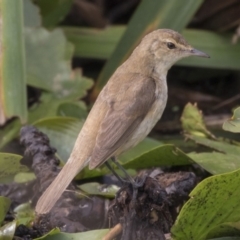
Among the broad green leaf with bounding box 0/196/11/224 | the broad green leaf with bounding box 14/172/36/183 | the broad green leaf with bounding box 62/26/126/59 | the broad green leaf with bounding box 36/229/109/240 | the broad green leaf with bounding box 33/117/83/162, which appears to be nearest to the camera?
the broad green leaf with bounding box 36/229/109/240

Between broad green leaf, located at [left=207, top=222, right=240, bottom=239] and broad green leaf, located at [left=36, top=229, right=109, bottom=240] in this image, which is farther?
broad green leaf, located at [left=207, top=222, right=240, bottom=239]

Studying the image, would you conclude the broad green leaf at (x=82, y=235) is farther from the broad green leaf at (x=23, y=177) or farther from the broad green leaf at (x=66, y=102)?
the broad green leaf at (x=66, y=102)

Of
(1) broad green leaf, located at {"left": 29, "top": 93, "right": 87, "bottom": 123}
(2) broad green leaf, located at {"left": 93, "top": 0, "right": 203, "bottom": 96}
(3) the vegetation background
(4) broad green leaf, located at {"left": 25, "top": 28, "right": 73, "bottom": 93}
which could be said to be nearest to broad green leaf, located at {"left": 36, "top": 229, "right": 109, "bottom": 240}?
(3) the vegetation background

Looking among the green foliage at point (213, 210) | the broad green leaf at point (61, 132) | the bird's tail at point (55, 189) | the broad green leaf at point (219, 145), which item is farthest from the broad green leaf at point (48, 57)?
the green foliage at point (213, 210)

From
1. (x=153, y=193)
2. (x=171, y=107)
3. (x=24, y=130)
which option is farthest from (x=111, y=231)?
(x=171, y=107)

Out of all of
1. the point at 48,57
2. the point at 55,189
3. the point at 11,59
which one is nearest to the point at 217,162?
the point at 55,189

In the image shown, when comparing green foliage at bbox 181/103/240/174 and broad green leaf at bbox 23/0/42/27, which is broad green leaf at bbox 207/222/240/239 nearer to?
green foliage at bbox 181/103/240/174
